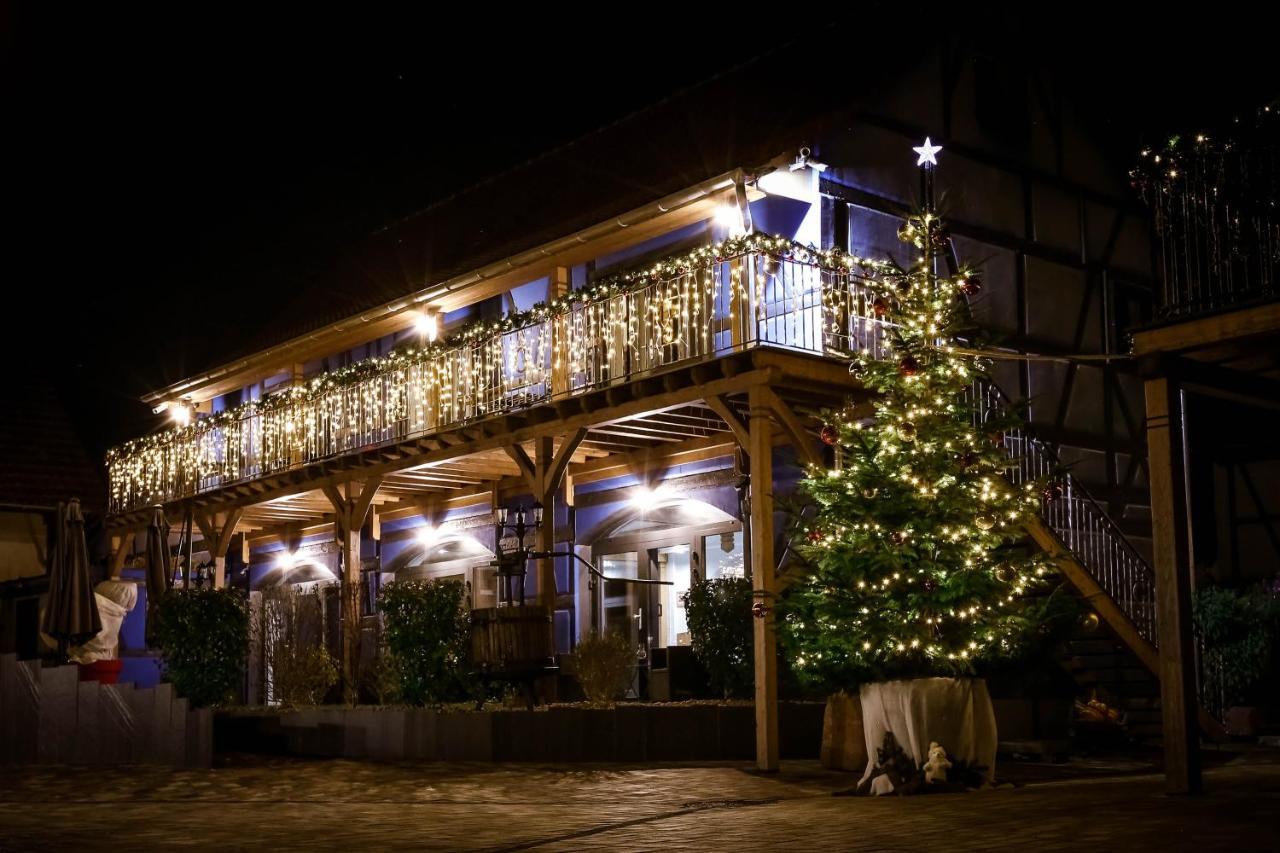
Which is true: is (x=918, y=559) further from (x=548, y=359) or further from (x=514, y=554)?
(x=548, y=359)

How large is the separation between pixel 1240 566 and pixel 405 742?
11.2m

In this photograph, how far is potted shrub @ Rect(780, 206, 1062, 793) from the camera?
34.4ft

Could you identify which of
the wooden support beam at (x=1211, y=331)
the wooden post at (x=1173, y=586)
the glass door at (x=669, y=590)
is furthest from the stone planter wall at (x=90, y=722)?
the wooden support beam at (x=1211, y=331)

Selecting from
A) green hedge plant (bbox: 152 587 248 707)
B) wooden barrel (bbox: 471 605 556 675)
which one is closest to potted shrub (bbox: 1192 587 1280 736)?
wooden barrel (bbox: 471 605 556 675)

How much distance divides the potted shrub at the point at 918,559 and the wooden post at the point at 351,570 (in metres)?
8.97

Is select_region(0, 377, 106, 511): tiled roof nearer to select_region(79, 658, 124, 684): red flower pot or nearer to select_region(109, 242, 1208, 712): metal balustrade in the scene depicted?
select_region(109, 242, 1208, 712): metal balustrade

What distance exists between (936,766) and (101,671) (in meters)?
10.4

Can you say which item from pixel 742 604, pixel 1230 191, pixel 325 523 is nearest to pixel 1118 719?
pixel 742 604

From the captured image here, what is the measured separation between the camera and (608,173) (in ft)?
62.5

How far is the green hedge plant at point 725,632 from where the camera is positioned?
14469 mm

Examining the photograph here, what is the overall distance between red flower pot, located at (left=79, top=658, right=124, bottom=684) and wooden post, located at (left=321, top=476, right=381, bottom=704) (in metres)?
3.04

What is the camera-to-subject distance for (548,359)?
18.2 m

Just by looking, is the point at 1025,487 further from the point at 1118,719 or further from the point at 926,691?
the point at 1118,719

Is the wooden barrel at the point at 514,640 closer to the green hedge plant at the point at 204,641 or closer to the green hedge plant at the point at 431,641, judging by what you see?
the green hedge plant at the point at 431,641
